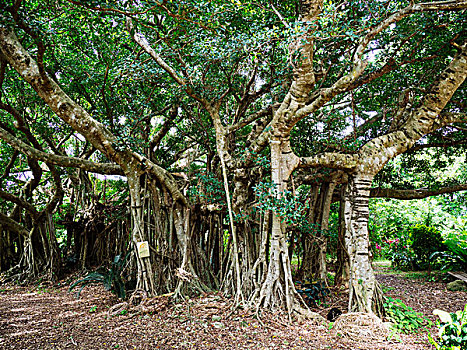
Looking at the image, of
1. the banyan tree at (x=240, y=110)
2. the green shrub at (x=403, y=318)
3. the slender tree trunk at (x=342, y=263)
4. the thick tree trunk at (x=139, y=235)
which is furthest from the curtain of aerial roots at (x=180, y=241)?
the green shrub at (x=403, y=318)

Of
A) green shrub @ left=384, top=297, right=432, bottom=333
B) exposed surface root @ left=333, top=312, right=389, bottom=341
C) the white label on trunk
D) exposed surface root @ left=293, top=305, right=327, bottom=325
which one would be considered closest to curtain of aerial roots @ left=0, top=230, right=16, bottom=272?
the white label on trunk

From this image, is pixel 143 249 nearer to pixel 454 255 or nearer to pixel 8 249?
pixel 8 249

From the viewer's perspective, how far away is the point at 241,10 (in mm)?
5168

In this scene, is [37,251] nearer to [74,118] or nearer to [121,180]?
[121,180]

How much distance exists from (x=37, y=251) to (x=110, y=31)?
5.43 m

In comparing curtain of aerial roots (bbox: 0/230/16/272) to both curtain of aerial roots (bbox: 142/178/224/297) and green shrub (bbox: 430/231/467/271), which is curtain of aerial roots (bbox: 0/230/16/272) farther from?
green shrub (bbox: 430/231/467/271)

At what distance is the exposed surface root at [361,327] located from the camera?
3.54 m

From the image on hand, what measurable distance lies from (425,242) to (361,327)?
5.31 metres

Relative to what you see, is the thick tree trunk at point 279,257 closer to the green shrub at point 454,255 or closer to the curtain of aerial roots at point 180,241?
the curtain of aerial roots at point 180,241

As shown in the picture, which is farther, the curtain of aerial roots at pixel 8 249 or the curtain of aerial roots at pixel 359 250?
the curtain of aerial roots at pixel 8 249

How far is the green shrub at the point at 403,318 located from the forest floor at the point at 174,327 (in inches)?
6.0

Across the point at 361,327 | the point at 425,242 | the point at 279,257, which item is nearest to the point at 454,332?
the point at 361,327

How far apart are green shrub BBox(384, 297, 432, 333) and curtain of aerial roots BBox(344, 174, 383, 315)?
18cm

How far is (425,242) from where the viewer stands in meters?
7.88
